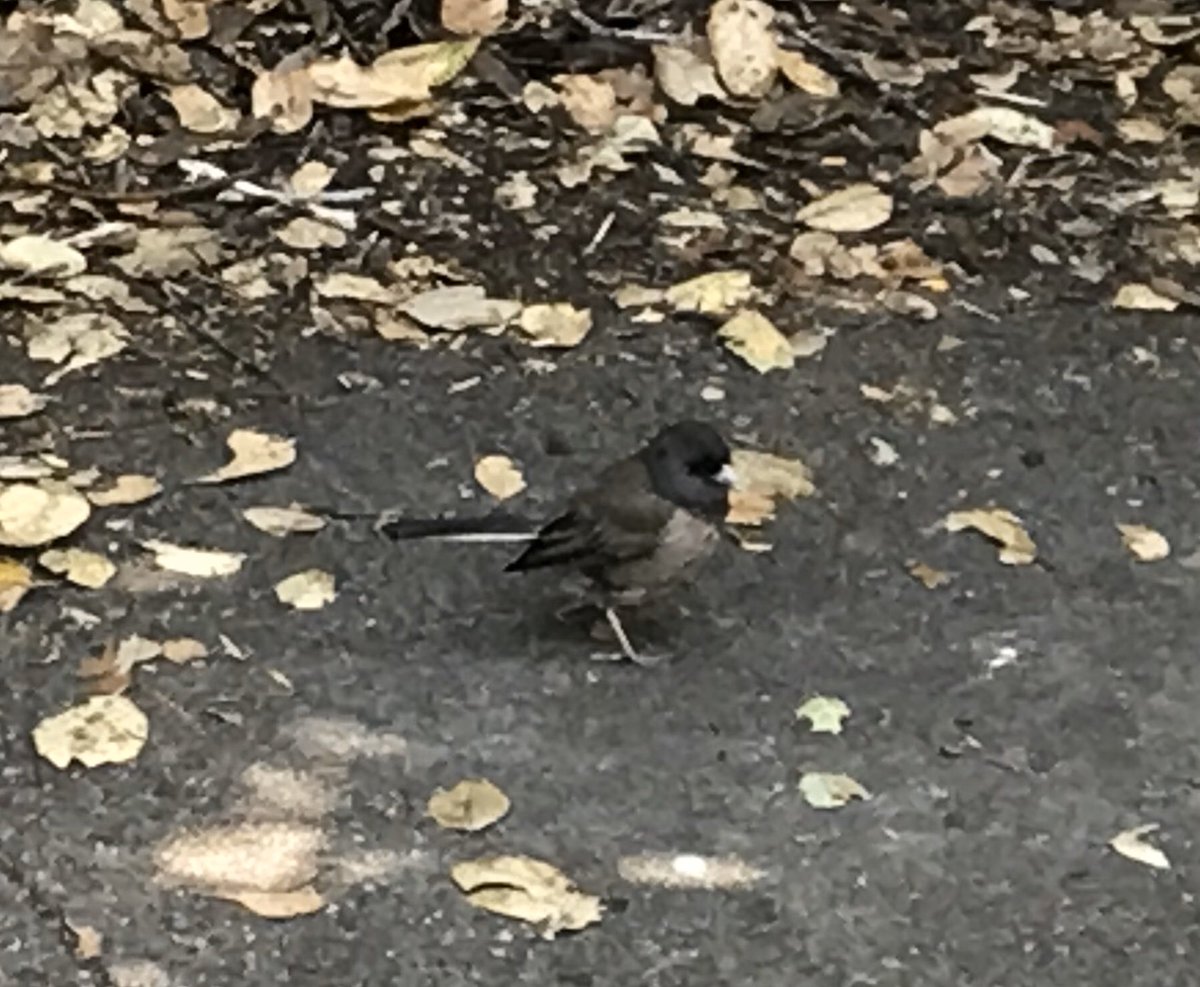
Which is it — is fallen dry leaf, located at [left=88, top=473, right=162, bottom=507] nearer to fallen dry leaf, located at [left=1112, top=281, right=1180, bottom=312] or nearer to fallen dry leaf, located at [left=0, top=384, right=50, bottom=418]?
fallen dry leaf, located at [left=0, top=384, right=50, bottom=418]

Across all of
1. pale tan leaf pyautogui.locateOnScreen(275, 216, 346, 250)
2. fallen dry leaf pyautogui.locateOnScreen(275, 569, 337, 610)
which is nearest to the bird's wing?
fallen dry leaf pyautogui.locateOnScreen(275, 569, 337, 610)

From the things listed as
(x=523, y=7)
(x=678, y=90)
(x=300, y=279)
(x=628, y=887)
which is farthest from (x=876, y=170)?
(x=628, y=887)

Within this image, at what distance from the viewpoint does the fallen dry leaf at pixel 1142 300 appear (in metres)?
5.49

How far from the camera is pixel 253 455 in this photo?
4707mm

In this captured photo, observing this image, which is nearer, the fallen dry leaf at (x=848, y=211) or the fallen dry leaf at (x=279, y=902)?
the fallen dry leaf at (x=279, y=902)

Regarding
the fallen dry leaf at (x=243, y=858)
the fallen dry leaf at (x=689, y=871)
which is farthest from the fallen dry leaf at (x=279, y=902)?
the fallen dry leaf at (x=689, y=871)

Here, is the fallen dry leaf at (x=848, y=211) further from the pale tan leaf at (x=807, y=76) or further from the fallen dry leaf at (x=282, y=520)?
the fallen dry leaf at (x=282, y=520)

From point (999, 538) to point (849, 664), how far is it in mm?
529

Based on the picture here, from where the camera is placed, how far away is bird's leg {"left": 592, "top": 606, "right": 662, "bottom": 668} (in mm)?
4273

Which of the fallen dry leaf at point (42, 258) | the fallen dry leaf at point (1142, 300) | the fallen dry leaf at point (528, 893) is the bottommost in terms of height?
the fallen dry leaf at point (1142, 300)

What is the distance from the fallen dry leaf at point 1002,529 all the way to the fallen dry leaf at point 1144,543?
0.66 feet

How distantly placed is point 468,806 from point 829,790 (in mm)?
598

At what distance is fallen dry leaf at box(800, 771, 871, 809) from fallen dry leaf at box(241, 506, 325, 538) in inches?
43.5

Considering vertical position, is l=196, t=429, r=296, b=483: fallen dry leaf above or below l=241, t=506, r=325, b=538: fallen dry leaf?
above
